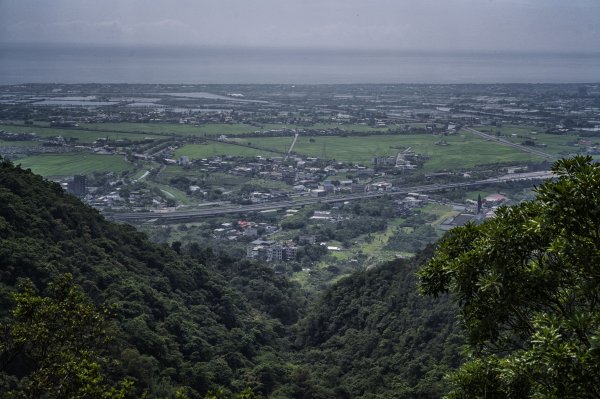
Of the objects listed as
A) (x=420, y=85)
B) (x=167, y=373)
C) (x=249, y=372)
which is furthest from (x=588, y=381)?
(x=420, y=85)

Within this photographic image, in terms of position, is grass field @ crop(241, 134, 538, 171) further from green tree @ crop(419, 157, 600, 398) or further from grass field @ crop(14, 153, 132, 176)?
green tree @ crop(419, 157, 600, 398)

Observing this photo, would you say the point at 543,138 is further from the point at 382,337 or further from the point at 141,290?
the point at 141,290

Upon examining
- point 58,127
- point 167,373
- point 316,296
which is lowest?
point 316,296

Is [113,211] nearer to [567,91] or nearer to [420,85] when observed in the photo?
[567,91]

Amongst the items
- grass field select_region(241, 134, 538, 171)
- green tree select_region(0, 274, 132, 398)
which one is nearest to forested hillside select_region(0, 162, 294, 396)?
green tree select_region(0, 274, 132, 398)

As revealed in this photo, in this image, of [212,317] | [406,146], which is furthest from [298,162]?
[212,317]

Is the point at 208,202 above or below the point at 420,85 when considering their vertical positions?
below

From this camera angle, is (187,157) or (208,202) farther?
(187,157)
